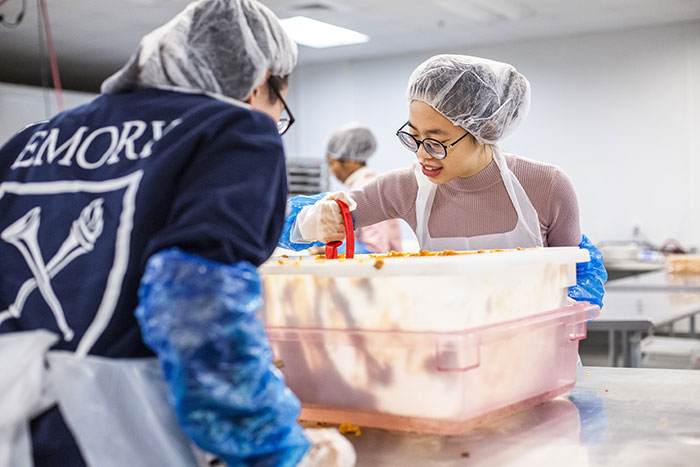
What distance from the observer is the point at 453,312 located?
3.38 feet

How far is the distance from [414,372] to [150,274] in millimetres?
453

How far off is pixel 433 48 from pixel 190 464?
6838 millimetres

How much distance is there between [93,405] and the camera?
32.3 inches

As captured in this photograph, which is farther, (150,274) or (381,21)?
(381,21)

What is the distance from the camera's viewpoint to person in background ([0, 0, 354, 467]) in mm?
770

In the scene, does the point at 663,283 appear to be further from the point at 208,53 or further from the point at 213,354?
the point at 213,354

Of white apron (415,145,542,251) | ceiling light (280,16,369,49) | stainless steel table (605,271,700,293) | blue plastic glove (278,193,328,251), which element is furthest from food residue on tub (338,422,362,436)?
ceiling light (280,16,369,49)

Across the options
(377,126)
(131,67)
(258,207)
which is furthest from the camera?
(377,126)

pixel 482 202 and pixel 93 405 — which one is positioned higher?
pixel 482 202

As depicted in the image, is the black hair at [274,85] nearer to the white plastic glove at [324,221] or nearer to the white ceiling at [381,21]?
the white plastic glove at [324,221]

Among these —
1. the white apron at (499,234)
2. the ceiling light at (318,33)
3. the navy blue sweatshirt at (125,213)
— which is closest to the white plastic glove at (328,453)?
the navy blue sweatshirt at (125,213)

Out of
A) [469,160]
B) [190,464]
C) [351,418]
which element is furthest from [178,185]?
[469,160]

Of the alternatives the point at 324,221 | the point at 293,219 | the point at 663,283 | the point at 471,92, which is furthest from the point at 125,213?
the point at 663,283

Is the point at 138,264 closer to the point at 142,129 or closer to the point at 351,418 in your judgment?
the point at 142,129
